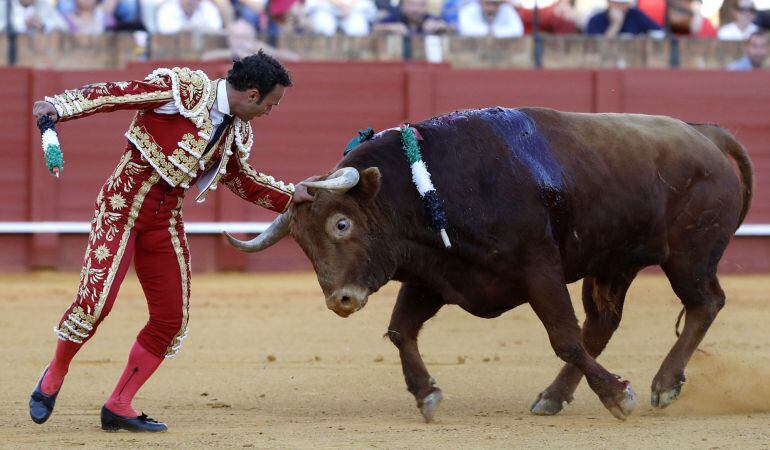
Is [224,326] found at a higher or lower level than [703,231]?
lower

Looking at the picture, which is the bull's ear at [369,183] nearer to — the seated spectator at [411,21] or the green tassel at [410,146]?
the green tassel at [410,146]

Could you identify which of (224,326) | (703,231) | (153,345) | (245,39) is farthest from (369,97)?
(153,345)

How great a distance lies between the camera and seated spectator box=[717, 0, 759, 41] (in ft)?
34.7

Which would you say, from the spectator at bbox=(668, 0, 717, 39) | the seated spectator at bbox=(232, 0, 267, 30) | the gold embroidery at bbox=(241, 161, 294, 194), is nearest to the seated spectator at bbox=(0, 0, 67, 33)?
the seated spectator at bbox=(232, 0, 267, 30)

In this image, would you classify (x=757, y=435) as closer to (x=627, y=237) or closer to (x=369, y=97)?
(x=627, y=237)

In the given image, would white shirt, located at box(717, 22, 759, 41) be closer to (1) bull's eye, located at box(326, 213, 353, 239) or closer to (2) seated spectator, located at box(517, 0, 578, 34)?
(2) seated spectator, located at box(517, 0, 578, 34)

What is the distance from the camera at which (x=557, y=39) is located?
1026 centimetres

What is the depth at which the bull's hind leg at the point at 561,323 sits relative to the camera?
4.57 m

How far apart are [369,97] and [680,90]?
2.34 m

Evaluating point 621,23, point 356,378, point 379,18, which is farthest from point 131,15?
point 356,378

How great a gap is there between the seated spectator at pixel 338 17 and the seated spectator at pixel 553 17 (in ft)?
4.07

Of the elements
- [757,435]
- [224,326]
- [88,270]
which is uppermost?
[88,270]

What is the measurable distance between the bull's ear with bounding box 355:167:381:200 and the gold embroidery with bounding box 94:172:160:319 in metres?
0.68

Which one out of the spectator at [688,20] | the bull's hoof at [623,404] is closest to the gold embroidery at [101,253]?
the bull's hoof at [623,404]
